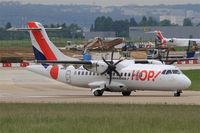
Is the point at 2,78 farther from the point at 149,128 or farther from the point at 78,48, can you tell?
the point at 78,48

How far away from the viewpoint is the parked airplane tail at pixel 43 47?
5288 centimetres

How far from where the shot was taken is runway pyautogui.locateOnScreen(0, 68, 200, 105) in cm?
4456

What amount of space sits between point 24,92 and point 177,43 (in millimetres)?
118676

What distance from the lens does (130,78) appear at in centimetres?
4906

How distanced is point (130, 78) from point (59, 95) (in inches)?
190

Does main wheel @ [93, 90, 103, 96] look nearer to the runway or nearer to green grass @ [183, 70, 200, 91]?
the runway

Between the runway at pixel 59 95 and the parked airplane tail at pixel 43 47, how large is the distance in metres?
2.37

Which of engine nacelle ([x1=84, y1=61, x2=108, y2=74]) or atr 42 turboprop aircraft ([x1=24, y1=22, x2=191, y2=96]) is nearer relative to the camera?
atr 42 turboprop aircraft ([x1=24, y1=22, x2=191, y2=96])

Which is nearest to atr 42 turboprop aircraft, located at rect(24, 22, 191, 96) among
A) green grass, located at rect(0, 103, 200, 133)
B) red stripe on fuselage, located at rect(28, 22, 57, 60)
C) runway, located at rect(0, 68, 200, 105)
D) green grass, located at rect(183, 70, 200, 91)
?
red stripe on fuselage, located at rect(28, 22, 57, 60)

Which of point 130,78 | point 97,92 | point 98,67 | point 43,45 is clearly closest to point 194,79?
point 43,45

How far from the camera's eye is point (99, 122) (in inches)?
1147

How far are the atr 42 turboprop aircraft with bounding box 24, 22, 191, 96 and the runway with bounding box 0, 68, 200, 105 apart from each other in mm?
755

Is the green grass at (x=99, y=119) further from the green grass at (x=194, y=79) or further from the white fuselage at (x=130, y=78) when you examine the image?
the green grass at (x=194, y=79)

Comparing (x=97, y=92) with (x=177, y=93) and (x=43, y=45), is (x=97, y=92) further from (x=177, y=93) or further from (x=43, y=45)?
(x=43, y=45)
